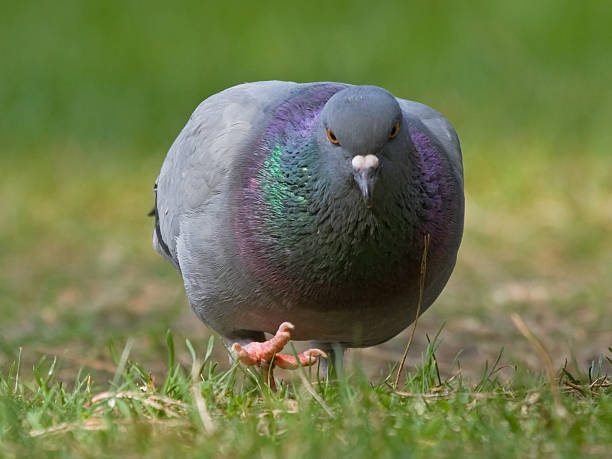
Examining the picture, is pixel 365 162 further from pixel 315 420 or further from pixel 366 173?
pixel 315 420

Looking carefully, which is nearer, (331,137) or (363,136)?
(363,136)

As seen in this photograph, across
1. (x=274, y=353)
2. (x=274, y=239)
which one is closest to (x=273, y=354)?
(x=274, y=353)

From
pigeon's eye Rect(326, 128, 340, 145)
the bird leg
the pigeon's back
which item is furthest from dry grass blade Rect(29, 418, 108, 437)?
pigeon's eye Rect(326, 128, 340, 145)

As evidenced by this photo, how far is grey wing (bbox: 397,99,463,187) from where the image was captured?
3.91m

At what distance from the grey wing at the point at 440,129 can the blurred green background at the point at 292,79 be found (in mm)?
1575

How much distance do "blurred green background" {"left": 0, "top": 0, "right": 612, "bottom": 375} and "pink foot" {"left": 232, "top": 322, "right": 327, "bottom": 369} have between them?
128cm

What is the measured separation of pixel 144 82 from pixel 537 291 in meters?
5.42

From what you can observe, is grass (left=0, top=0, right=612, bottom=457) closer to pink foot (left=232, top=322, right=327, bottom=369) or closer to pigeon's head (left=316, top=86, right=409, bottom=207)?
pink foot (left=232, top=322, right=327, bottom=369)

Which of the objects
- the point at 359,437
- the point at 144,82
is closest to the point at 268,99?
the point at 359,437

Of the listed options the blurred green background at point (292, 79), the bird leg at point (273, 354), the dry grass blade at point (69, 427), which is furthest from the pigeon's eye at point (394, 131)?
the blurred green background at point (292, 79)

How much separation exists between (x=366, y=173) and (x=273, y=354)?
783mm

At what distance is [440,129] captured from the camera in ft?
13.3

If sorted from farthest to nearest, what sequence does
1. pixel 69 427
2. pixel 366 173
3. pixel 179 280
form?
pixel 179 280, pixel 366 173, pixel 69 427

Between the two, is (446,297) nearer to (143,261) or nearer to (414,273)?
(143,261)
